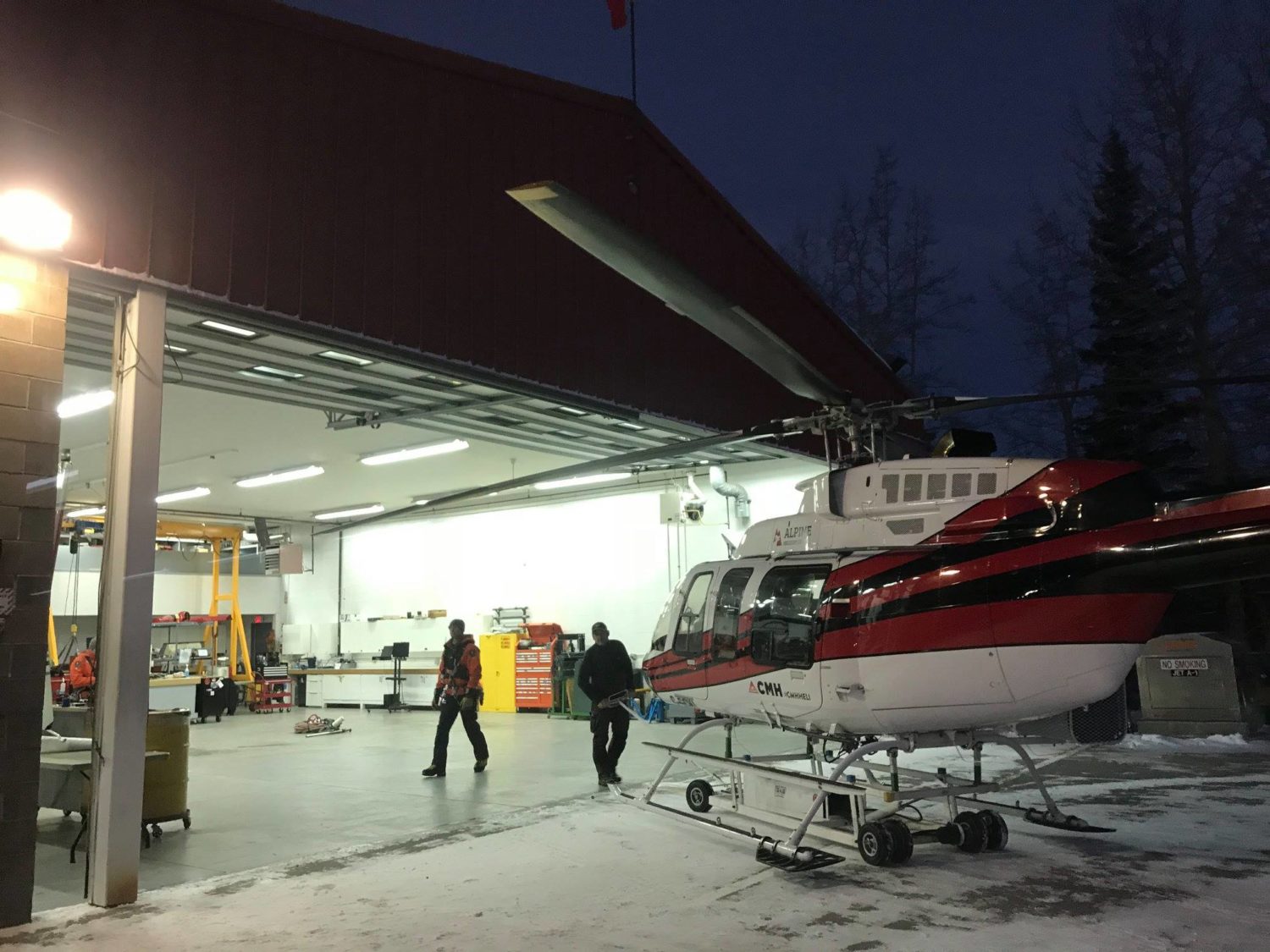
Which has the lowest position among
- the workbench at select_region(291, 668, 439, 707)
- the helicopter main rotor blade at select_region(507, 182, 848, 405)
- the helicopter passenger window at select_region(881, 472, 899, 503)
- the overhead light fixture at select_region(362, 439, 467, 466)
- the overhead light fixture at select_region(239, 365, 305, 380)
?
the workbench at select_region(291, 668, 439, 707)

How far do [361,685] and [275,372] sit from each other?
13442 mm

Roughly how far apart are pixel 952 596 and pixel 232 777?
8.57 metres

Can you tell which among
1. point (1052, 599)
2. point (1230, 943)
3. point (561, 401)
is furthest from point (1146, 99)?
point (1230, 943)

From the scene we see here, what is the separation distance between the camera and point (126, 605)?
18.8 feet

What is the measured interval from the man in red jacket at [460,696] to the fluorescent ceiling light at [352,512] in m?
9.81

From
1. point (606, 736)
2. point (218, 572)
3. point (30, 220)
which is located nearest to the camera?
point (30, 220)

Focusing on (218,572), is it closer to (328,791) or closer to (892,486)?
(328,791)

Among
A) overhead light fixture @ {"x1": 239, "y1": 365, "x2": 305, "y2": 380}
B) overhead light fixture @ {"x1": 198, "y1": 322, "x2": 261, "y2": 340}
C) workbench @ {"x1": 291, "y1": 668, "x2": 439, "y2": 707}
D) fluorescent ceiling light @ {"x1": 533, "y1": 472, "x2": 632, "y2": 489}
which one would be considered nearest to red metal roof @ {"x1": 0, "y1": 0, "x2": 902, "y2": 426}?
overhead light fixture @ {"x1": 198, "y1": 322, "x2": 261, "y2": 340}

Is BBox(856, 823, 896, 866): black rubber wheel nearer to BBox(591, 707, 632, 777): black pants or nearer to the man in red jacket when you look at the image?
BBox(591, 707, 632, 777): black pants

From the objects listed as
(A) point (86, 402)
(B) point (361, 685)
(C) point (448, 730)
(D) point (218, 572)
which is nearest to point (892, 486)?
(C) point (448, 730)

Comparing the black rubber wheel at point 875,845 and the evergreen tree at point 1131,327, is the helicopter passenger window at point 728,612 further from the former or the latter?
the evergreen tree at point 1131,327

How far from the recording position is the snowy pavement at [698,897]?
4727 millimetres

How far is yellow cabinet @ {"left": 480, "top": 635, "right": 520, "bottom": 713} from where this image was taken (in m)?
18.0

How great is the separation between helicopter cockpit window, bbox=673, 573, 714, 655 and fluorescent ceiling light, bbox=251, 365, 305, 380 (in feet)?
13.2
